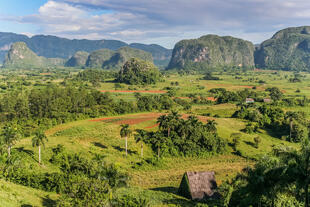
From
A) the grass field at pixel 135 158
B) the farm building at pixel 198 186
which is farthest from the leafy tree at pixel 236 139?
the farm building at pixel 198 186

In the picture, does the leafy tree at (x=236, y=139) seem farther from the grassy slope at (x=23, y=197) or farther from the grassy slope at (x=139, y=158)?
the grassy slope at (x=23, y=197)

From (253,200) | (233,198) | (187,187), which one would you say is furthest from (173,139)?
(253,200)

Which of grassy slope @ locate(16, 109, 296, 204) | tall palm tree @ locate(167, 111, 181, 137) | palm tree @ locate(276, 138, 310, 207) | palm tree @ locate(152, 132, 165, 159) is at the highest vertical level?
palm tree @ locate(276, 138, 310, 207)

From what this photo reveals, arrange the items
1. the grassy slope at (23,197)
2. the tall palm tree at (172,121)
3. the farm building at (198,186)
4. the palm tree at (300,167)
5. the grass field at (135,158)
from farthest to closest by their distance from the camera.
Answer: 1. the tall palm tree at (172,121)
2. the farm building at (198,186)
3. the grass field at (135,158)
4. the grassy slope at (23,197)
5. the palm tree at (300,167)

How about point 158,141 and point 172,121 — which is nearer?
point 158,141

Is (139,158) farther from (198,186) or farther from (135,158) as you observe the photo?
(198,186)

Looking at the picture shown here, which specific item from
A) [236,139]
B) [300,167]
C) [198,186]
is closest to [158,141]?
[198,186]

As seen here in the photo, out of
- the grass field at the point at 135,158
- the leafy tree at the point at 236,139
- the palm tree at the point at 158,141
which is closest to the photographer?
the grass field at the point at 135,158

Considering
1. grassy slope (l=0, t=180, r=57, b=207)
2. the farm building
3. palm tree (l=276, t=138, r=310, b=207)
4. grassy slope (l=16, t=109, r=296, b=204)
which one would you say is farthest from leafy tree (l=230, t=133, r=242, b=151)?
grassy slope (l=0, t=180, r=57, b=207)

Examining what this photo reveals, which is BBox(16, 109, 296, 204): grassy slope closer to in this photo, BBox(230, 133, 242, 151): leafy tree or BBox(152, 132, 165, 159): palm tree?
BBox(230, 133, 242, 151): leafy tree
